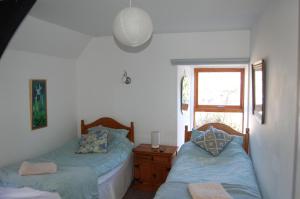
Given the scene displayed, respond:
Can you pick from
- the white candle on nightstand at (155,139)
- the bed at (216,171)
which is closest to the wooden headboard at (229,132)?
the bed at (216,171)

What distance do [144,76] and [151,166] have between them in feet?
4.58

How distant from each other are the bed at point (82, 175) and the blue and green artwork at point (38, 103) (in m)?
0.48

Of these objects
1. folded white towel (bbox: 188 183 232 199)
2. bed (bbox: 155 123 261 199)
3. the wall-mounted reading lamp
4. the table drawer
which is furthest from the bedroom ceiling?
the table drawer

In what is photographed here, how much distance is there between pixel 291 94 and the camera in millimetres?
1602

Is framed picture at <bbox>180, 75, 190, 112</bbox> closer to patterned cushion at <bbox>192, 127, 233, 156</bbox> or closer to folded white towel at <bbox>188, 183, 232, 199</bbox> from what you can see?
patterned cushion at <bbox>192, 127, 233, 156</bbox>

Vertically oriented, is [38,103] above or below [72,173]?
above

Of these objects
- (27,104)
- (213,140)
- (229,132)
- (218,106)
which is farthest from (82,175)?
(218,106)

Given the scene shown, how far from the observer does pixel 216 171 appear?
2.77 m

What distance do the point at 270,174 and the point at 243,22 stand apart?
6.40 feet

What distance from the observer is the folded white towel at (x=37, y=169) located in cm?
271

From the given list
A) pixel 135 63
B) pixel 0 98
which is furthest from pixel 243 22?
pixel 0 98

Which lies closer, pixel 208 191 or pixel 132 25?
pixel 132 25

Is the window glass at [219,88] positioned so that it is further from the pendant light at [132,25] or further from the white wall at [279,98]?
the pendant light at [132,25]

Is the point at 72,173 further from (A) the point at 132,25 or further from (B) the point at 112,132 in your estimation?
(A) the point at 132,25
